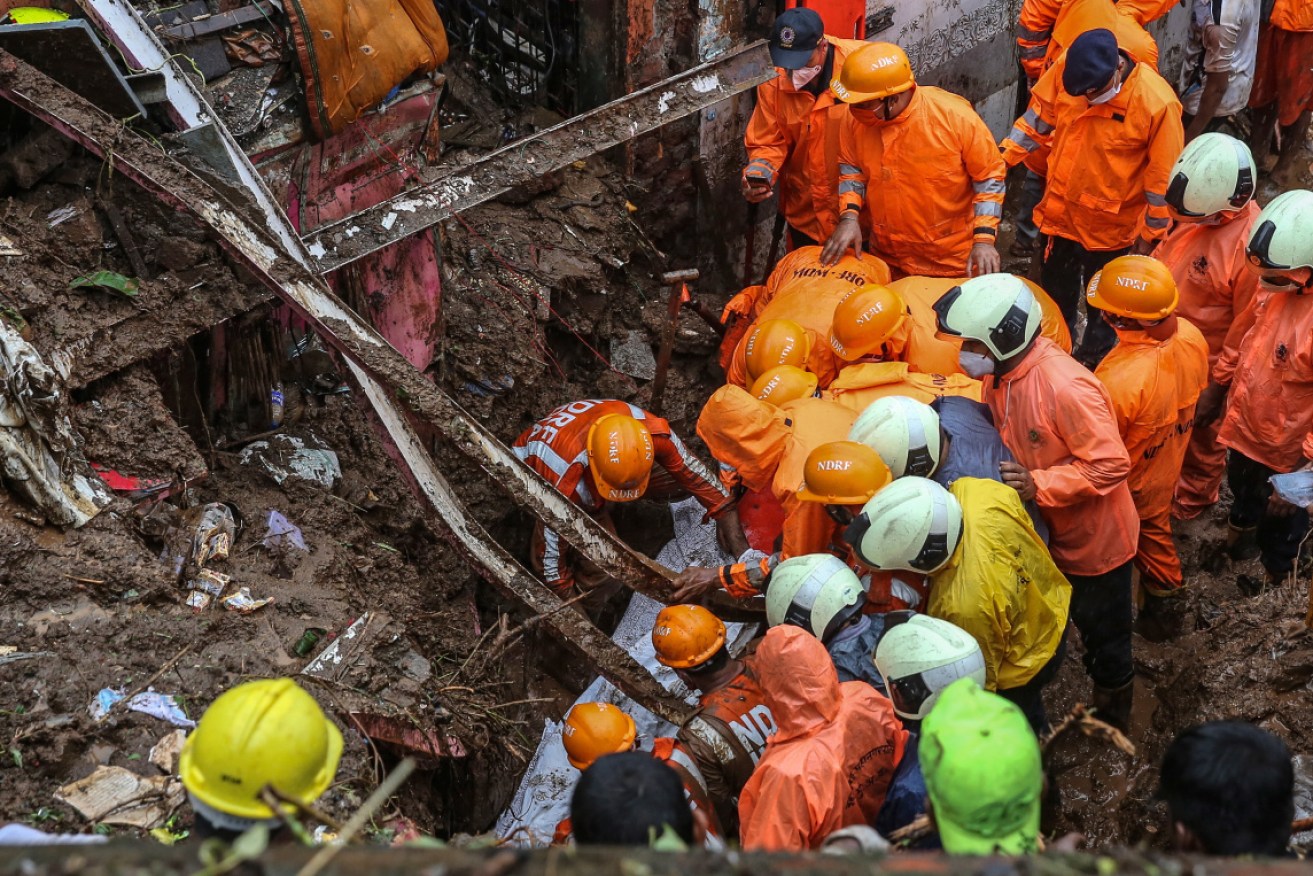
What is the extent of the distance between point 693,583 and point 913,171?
262 cm

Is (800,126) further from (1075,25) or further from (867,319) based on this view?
(1075,25)

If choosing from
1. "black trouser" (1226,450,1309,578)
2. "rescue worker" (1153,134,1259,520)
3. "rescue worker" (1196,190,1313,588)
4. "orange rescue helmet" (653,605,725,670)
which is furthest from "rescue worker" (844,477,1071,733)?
"rescue worker" (1153,134,1259,520)

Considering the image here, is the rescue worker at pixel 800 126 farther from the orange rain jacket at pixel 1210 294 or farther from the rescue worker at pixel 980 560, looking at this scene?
the rescue worker at pixel 980 560

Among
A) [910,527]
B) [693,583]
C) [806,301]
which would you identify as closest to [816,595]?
[910,527]

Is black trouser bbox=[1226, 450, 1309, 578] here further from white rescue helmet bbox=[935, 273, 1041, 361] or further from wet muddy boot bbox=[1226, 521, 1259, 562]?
white rescue helmet bbox=[935, 273, 1041, 361]

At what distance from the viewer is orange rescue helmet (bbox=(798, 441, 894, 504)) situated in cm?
420

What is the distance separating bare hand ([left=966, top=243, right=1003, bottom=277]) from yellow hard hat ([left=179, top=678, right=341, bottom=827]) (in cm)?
445

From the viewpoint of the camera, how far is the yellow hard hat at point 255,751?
2279 mm

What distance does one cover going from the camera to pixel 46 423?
12.4ft

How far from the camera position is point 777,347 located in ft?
17.6

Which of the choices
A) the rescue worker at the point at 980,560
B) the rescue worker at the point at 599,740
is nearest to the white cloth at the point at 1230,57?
the rescue worker at the point at 980,560

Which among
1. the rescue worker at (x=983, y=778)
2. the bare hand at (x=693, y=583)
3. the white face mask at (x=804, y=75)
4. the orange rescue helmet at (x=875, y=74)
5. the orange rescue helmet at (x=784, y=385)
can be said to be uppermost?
the orange rescue helmet at (x=875, y=74)

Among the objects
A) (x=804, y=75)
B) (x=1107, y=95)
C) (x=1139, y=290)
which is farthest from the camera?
(x=804, y=75)

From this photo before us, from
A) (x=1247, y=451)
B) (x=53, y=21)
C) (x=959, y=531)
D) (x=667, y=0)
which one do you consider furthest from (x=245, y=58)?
(x=1247, y=451)
